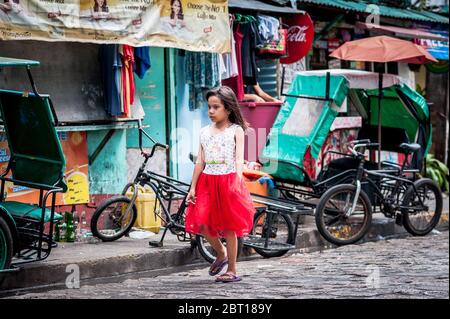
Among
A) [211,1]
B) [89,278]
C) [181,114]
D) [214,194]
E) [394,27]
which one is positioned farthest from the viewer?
[394,27]

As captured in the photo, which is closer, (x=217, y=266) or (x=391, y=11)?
(x=217, y=266)

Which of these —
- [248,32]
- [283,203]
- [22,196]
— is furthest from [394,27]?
[22,196]

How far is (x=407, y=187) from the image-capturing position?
12328 mm

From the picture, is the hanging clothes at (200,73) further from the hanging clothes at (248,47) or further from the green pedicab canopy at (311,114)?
the green pedicab canopy at (311,114)

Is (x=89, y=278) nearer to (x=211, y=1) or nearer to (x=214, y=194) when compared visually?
(x=214, y=194)

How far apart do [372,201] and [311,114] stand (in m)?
1.40

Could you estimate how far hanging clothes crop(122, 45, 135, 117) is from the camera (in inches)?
426

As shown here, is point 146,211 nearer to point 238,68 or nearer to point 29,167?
point 29,167

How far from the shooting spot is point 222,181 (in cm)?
815

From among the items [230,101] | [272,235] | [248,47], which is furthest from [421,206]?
[230,101]

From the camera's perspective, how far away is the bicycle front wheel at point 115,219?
33.7 feet

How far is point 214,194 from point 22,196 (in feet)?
9.97

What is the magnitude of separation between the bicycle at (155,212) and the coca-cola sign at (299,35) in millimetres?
3720

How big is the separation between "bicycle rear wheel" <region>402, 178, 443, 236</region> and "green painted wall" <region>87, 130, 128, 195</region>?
12.0ft
